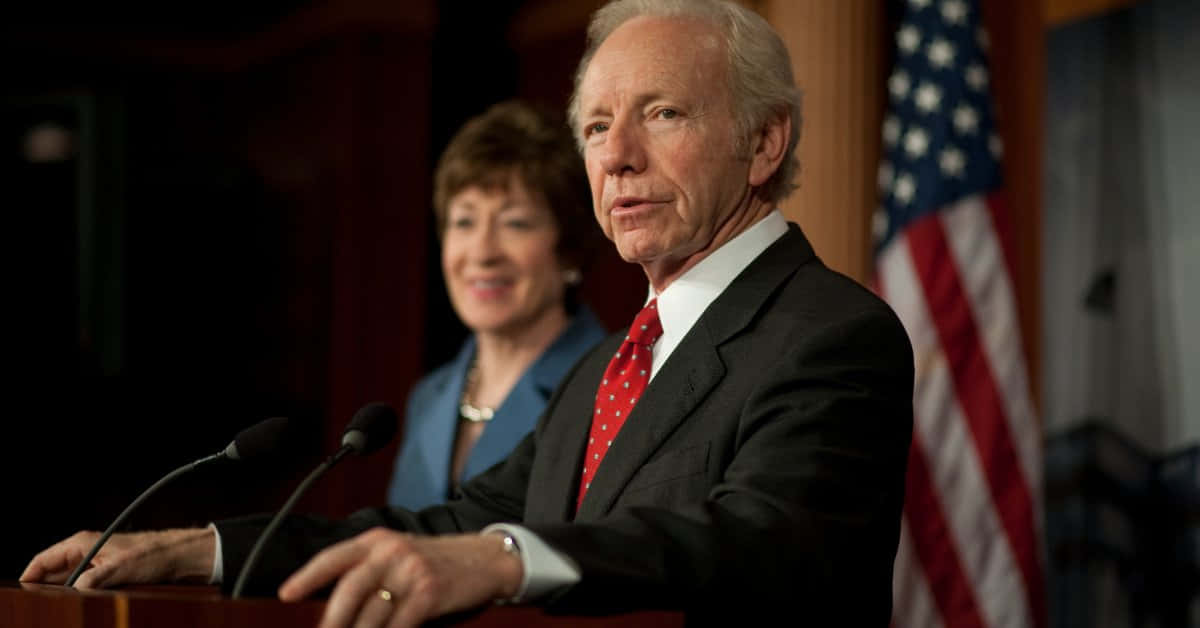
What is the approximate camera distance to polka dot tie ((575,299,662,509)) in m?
1.87

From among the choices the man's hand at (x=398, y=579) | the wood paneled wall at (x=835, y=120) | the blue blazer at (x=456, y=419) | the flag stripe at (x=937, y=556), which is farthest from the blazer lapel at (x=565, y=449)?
the wood paneled wall at (x=835, y=120)

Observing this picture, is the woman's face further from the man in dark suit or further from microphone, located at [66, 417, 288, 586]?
microphone, located at [66, 417, 288, 586]

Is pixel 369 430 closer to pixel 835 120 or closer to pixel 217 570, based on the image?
pixel 217 570

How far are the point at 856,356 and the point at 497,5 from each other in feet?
16.4

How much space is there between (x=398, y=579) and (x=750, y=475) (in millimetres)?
451

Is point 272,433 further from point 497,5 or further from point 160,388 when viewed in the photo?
point 160,388

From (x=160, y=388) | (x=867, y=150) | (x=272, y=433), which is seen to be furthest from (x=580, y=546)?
(x=160, y=388)

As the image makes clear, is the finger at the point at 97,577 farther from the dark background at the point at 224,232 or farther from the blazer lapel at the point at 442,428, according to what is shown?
the dark background at the point at 224,232

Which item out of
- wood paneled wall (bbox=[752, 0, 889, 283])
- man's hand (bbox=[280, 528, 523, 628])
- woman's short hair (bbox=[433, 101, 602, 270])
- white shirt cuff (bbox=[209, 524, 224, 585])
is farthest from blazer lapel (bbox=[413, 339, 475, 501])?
man's hand (bbox=[280, 528, 523, 628])

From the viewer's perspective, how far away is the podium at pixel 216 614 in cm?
120

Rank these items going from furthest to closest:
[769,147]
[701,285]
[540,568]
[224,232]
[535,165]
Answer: [224,232]
[535,165]
[769,147]
[701,285]
[540,568]

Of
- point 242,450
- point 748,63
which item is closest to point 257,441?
point 242,450

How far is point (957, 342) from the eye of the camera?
3.59 metres

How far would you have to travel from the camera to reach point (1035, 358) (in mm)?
4621
